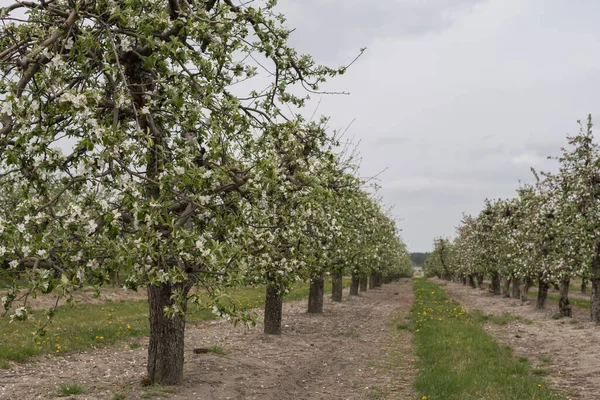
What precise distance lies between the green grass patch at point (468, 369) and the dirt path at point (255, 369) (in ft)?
2.11

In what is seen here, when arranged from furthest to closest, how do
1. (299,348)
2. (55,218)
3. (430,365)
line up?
(299,348), (430,365), (55,218)

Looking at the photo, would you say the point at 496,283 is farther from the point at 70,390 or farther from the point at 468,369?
the point at 70,390

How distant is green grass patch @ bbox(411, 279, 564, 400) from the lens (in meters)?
11.7

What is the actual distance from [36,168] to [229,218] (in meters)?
2.73

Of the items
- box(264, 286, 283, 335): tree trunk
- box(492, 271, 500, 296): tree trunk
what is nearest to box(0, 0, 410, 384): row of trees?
box(264, 286, 283, 335): tree trunk

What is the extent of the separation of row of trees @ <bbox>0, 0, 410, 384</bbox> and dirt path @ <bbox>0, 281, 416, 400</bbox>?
4.98ft

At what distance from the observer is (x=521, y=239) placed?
1352 inches

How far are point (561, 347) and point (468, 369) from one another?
7.21m

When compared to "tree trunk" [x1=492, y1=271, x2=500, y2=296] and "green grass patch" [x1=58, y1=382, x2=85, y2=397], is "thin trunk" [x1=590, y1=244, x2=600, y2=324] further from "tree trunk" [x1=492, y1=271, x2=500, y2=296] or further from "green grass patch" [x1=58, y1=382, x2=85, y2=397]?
"tree trunk" [x1=492, y1=271, x2=500, y2=296]

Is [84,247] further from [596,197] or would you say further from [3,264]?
[596,197]

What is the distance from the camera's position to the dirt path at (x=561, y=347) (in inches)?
533

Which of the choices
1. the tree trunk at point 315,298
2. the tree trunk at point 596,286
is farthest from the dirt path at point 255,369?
the tree trunk at point 596,286

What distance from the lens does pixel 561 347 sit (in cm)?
1917

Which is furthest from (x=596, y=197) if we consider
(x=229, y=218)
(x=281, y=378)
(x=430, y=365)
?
(x=229, y=218)
